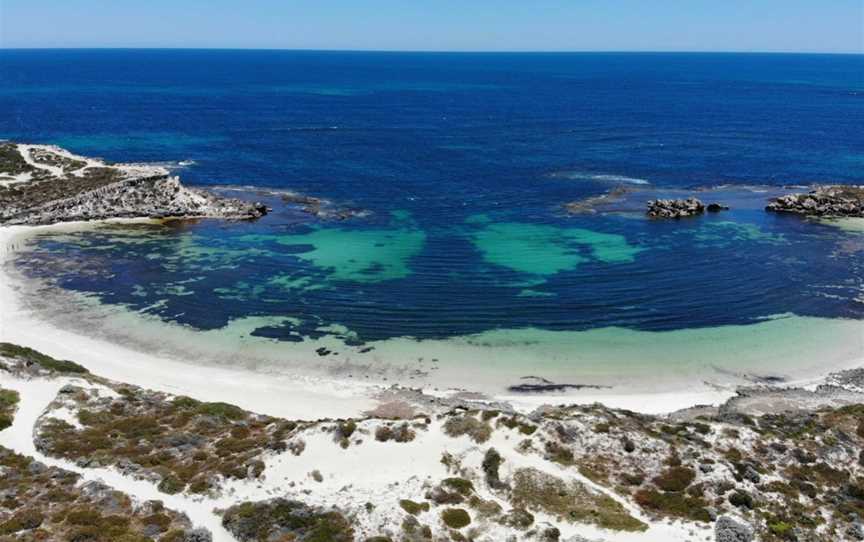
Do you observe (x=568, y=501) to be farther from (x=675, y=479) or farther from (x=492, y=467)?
(x=675, y=479)

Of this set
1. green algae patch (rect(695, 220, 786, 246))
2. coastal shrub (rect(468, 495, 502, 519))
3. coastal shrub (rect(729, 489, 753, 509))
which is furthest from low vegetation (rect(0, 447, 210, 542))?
green algae patch (rect(695, 220, 786, 246))

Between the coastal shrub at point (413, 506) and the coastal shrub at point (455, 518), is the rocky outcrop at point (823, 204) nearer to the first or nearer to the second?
the coastal shrub at point (455, 518)

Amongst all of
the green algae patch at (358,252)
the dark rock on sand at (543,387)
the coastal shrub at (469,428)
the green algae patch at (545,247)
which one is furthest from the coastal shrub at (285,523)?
the green algae patch at (545,247)

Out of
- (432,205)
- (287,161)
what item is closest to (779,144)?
(432,205)

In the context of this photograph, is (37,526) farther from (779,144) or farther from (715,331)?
(779,144)

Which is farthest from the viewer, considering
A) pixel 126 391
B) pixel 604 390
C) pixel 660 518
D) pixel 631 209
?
pixel 631 209

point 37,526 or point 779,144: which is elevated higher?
point 779,144

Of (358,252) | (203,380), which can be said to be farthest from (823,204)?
(203,380)
